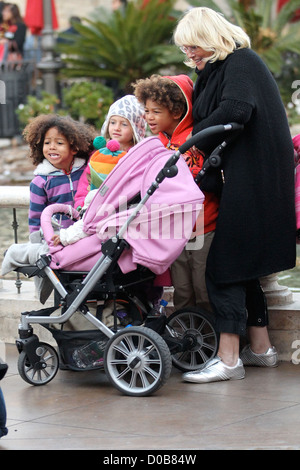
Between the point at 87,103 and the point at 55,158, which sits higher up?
the point at 55,158

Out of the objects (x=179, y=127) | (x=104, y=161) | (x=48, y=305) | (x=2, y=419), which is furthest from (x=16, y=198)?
(x=2, y=419)

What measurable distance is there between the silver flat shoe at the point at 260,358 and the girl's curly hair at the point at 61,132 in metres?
1.55

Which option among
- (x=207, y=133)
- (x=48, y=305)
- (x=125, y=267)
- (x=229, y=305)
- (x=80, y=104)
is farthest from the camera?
(x=80, y=104)

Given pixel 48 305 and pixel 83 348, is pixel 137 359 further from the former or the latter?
pixel 48 305

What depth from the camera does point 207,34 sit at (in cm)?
524

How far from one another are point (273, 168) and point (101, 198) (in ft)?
3.17

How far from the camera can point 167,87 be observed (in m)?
5.48

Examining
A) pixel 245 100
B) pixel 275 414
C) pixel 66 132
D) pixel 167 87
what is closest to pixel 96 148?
pixel 66 132

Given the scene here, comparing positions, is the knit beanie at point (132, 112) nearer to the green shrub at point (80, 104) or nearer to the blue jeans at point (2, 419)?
the blue jeans at point (2, 419)

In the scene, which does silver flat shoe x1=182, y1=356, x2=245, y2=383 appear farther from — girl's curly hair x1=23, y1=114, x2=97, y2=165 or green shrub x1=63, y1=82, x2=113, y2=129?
green shrub x1=63, y1=82, x2=113, y2=129

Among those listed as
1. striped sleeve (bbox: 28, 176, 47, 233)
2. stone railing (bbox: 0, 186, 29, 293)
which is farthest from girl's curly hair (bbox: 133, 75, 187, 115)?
stone railing (bbox: 0, 186, 29, 293)

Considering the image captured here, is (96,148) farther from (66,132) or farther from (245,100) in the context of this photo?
(245,100)

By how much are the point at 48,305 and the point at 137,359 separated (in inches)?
52.8

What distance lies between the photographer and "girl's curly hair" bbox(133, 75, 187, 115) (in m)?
5.47
